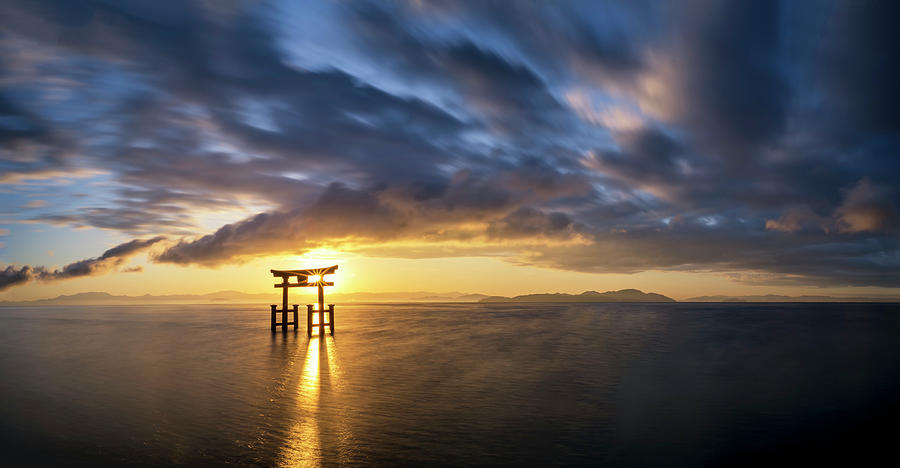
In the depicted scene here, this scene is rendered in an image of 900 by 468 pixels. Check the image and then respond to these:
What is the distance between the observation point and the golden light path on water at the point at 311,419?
11484mm

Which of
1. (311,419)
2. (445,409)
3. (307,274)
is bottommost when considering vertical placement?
(445,409)

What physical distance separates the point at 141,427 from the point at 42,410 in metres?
5.46

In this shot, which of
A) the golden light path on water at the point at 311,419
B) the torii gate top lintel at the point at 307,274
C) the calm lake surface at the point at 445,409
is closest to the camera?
the golden light path on water at the point at 311,419

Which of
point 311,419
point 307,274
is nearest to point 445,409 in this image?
point 311,419

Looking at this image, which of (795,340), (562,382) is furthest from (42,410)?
(795,340)

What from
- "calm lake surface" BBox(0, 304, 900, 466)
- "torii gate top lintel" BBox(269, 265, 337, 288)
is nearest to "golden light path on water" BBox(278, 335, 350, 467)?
"calm lake surface" BBox(0, 304, 900, 466)

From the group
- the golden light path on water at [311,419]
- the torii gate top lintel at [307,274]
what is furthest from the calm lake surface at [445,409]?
the torii gate top lintel at [307,274]

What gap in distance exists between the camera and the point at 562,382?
22.8 metres

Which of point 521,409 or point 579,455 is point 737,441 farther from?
point 521,409

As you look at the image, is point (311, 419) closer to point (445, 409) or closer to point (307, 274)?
point (445, 409)

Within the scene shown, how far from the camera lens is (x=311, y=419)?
50.1 feet

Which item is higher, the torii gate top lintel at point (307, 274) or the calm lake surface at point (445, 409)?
the torii gate top lintel at point (307, 274)

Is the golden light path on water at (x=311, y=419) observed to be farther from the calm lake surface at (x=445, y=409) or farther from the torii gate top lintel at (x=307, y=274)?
the torii gate top lintel at (x=307, y=274)

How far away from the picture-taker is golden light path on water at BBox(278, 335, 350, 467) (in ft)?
37.7
